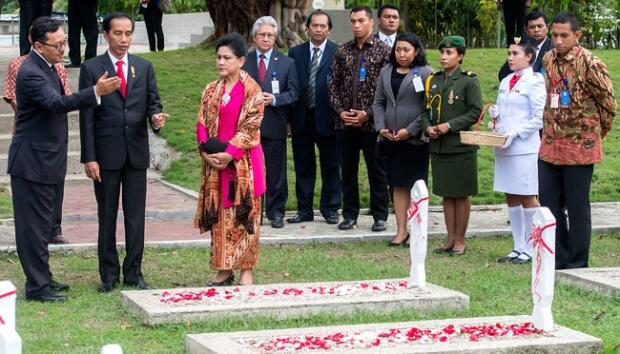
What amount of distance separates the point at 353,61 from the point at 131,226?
361cm

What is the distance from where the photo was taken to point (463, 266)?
10812mm

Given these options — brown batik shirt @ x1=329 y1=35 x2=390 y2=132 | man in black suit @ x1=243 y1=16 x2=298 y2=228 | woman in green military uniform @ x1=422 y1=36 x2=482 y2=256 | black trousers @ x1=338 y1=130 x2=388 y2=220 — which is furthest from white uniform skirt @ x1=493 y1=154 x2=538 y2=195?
man in black suit @ x1=243 y1=16 x2=298 y2=228

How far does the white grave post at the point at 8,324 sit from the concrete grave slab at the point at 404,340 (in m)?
1.65

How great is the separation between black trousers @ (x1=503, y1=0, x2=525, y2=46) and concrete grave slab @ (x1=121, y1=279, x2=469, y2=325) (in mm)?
11242

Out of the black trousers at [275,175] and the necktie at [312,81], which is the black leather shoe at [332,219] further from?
the necktie at [312,81]

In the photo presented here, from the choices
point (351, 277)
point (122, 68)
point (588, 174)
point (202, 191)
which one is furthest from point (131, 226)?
point (588, 174)

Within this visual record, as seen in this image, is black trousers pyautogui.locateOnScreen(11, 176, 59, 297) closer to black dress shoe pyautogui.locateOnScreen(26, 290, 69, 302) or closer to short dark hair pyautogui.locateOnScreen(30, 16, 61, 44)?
black dress shoe pyautogui.locateOnScreen(26, 290, 69, 302)

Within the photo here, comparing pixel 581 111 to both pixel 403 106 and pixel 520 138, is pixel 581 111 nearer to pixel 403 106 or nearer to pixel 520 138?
pixel 520 138

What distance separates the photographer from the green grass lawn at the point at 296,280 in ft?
26.1

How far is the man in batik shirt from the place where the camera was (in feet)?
33.2

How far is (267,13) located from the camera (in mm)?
20203

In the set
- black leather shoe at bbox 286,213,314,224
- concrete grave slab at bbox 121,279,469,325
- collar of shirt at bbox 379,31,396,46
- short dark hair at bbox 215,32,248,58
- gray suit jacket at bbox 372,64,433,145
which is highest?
short dark hair at bbox 215,32,248,58

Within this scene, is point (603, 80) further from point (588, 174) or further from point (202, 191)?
point (202, 191)

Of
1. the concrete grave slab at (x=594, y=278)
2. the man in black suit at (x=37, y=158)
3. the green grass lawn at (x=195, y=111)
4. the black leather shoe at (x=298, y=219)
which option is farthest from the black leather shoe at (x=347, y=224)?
the man in black suit at (x=37, y=158)
